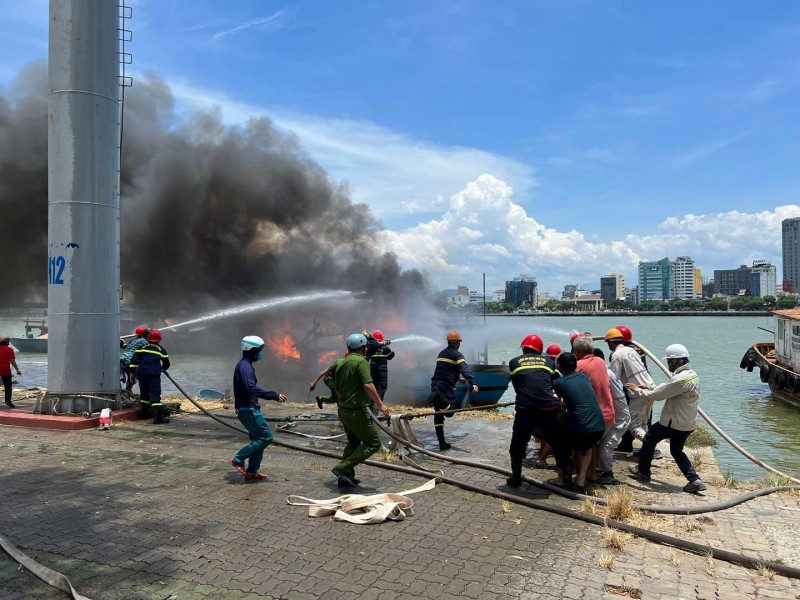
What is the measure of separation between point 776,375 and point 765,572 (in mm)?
23477

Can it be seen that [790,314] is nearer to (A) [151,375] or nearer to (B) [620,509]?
(B) [620,509]

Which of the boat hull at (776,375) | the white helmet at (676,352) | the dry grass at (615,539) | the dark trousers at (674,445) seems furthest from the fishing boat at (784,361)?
the dry grass at (615,539)

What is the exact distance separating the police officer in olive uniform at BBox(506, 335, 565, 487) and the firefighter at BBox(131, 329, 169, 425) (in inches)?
272

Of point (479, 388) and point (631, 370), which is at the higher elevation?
point (631, 370)

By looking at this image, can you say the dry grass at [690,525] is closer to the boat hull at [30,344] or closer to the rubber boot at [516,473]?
the rubber boot at [516,473]

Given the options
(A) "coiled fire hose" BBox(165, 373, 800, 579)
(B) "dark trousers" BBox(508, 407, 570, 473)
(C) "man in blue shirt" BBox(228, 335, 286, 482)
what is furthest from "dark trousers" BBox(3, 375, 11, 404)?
(B) "dark trousers" BBox(508, 407, 570, 473)

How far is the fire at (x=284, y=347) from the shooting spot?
75.4 feet

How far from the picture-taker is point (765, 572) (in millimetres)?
4383

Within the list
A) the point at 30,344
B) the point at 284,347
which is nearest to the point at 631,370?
the point at 284,347

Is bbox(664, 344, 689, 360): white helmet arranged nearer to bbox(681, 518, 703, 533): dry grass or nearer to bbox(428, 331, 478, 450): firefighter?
bbox(681, 518, 703, 533): dry grass

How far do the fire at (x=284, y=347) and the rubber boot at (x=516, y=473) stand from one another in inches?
662

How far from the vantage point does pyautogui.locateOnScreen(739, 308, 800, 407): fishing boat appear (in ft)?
73.6

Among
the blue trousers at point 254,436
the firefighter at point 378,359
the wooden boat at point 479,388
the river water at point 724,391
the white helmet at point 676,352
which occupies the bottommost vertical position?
the river water at point 724,391

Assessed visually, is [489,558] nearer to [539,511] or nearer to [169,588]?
[539,511]
